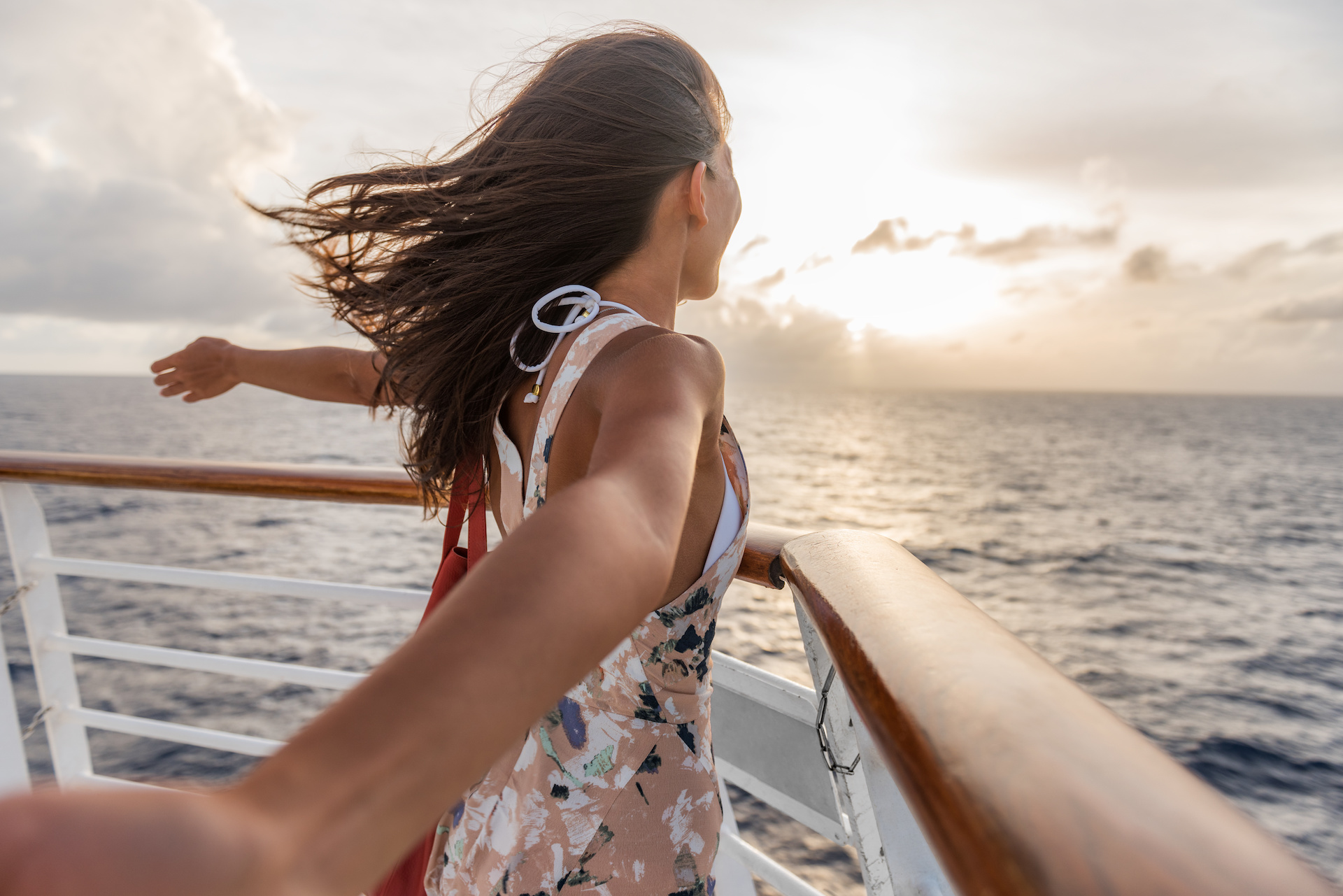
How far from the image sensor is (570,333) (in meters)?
0.76

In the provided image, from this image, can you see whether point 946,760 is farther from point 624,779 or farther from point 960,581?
point 960,581

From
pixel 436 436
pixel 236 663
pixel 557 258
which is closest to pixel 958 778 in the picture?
pixel 557 258

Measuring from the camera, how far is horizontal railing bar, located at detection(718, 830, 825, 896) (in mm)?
1090

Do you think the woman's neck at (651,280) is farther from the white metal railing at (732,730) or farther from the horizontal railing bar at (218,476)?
the horizontal railing bar at (218,476)

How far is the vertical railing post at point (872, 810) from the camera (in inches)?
26.1

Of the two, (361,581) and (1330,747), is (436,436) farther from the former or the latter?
(1330,747)

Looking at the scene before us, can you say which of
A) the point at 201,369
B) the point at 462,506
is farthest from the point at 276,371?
the point at 462,506

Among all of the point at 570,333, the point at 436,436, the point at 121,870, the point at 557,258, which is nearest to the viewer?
the point at 121,870

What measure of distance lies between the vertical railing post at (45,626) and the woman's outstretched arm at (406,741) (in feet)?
6.57

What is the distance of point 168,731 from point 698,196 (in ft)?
6.21

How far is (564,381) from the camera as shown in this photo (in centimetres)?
70

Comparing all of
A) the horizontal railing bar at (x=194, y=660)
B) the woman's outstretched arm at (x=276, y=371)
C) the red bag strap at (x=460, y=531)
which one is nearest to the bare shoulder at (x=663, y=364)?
the red bag strap at (x=460, y=531)

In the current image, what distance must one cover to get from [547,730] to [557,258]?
539 millimetres

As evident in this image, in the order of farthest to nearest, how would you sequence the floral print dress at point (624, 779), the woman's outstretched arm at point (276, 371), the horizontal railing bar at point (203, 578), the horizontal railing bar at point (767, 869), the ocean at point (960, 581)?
the ocean at point (960, 581) < the horizontal railing bar at point (203, 578) < the woman's outstretched arm at point (276, 371) < the horizontal railing bar at point (767, 869) < the floral print dress at point (624, 779)
